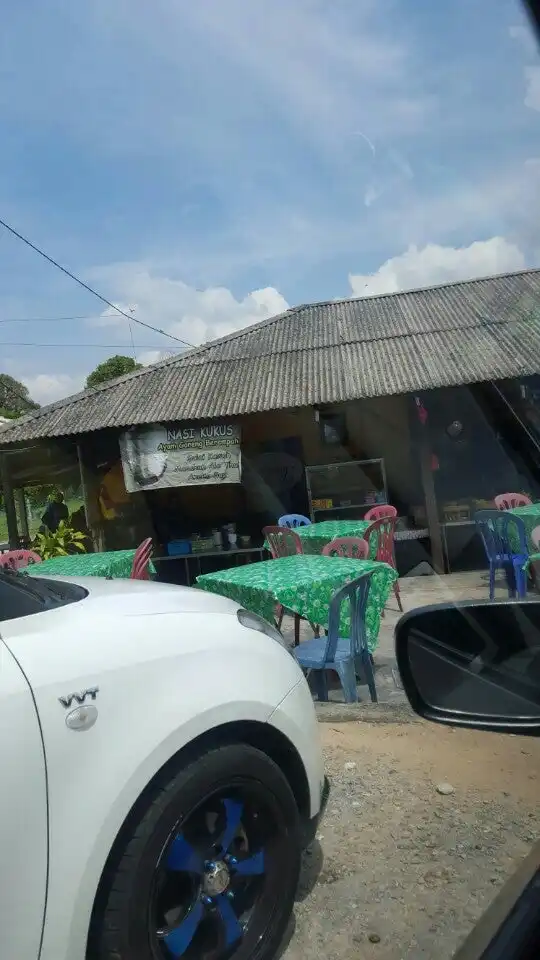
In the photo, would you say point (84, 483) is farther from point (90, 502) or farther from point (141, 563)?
point (141, 563)

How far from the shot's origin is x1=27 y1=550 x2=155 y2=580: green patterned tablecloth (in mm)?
6238

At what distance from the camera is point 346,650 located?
4.58m

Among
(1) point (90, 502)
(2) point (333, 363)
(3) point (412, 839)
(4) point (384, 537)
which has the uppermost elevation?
(2) point (333, 363)

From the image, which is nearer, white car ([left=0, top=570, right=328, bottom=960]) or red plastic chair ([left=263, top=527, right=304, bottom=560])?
white car ([left=0, top=570, right=328, bottom=960])

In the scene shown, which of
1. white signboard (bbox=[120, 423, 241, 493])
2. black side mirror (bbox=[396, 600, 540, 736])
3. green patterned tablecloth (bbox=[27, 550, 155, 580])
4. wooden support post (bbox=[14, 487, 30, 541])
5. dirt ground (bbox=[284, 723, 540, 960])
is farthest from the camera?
wooden support post (bbox=[14, 487, 30, 541])

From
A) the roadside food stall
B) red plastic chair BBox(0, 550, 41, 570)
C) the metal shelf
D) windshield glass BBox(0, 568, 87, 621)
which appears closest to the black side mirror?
windshield glass BBox(0, 568, 87, 621)

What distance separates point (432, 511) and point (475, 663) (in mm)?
8841

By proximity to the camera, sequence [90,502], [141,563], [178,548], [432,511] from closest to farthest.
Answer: [141,563]
[432,511]
[178,548]
[90,502]

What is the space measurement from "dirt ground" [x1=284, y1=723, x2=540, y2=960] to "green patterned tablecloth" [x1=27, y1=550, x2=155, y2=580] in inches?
121

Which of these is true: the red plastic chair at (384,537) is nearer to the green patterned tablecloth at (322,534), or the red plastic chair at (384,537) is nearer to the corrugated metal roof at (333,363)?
the green patterned tablecloth at (322,534)

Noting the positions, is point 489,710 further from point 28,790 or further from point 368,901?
point 368,901

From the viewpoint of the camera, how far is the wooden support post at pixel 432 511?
33.3 feet

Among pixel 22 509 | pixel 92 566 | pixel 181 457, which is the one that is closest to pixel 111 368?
pixel 22 509

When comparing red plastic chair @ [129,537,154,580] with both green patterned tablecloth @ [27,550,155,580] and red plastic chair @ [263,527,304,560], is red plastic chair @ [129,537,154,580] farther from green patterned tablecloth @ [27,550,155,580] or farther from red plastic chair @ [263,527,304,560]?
red plastic chair @ [263,527,304,560]
